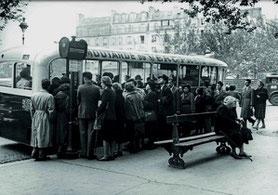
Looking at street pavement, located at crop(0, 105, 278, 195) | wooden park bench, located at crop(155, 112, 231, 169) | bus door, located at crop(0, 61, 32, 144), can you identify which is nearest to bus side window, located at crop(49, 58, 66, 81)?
bus door, located at crop(0, 61, 32, 144)

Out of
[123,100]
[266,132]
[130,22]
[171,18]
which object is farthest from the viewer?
[130,22]

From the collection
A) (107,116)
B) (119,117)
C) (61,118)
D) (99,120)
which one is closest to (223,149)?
(119,117)

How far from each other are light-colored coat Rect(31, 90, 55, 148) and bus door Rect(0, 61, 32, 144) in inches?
36.2

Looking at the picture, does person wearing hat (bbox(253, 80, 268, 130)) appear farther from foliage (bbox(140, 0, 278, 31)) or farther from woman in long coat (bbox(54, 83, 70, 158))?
woman in long coat (bbox(54, 83, 70, 158))

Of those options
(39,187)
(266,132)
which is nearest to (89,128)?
(39,187)

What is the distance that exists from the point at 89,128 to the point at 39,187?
253cm

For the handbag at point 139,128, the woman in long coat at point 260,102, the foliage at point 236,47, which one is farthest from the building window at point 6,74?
the foliage at point 236,47

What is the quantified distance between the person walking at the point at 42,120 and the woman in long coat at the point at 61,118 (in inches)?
10.0

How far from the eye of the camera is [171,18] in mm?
80125

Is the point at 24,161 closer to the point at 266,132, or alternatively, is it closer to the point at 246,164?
the point at 246,164

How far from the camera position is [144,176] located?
6988mm

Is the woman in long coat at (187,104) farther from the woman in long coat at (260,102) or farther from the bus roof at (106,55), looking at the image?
the woman in long coat at (260,102)

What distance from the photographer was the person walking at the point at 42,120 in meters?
8.26

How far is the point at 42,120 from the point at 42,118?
4 cm
